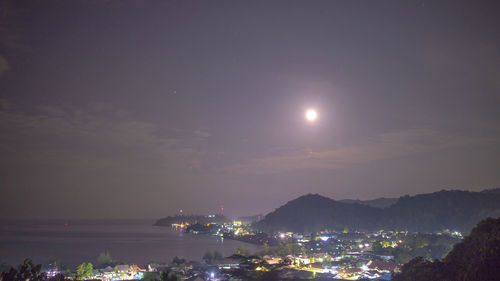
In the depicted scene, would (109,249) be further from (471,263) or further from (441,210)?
(441,210)

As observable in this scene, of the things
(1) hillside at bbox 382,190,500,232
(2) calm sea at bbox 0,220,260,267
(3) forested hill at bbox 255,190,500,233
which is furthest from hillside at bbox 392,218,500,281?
(1) hillside at bbox 382,190,500,232

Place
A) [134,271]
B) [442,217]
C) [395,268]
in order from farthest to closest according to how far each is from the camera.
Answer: [442,217] < [134,271] < [395,268]

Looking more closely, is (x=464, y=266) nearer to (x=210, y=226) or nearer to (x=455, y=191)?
(x=455, y=191)

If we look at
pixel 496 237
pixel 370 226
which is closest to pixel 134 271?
pixel 496 237

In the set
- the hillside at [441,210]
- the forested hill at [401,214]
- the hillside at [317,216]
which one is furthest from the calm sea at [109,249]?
the hillside at [441,210]

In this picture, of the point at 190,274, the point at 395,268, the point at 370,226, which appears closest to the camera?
the point at 190,274

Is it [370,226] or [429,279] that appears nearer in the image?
[429,279]

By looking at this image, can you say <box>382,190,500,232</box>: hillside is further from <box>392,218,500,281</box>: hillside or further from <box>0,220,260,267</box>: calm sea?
<box>392,218,500,281</box>: hillside
